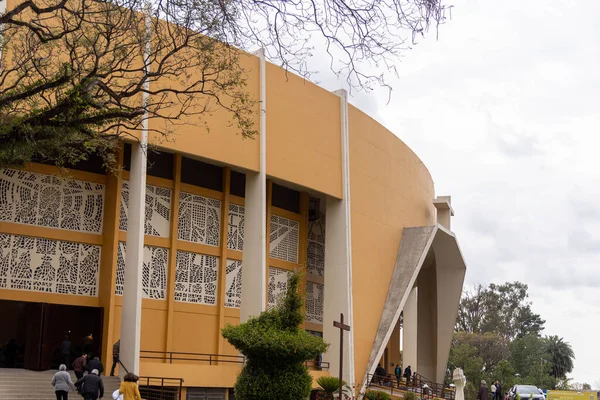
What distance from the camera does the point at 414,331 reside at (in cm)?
3262

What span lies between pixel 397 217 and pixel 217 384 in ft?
37.0

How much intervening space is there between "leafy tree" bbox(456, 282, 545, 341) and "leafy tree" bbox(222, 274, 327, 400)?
5347cm

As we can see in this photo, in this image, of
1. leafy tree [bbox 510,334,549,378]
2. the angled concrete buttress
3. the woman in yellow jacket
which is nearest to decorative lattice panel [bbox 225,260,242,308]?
the angled concrete buttress

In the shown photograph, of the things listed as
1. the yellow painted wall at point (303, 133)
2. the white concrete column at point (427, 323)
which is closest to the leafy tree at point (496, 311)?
the white concrete column at point (427, 323)

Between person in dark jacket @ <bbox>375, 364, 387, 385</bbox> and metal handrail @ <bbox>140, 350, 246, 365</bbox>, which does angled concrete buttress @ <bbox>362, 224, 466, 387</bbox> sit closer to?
person in dark jacket @ <bbox>375, 364, 387, 385</bbox>

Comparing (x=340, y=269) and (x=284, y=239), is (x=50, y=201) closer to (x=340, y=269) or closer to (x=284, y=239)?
(x=284, y=239)

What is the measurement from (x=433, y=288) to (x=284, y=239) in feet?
45.1

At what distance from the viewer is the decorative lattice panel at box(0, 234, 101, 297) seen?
2003 centimetres

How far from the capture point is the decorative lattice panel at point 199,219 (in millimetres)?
23156

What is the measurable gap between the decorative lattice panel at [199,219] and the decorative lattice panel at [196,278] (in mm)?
497

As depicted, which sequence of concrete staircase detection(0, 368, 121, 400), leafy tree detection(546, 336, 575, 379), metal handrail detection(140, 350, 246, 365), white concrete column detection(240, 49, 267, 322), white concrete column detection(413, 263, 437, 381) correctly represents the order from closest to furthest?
concrete staircase detection(0, 368, 121, 400) < metal handrail detection(140, 350, 246, 365) < white concrete column detection(240, 49, 267, 322) < white concrete column detection(413, 263, 437, 381) < leafy tree detection(546, 336, 575, 379)

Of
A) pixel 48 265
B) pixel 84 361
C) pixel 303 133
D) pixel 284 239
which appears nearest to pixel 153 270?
pixel 48 265

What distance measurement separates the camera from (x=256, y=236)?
2277cm

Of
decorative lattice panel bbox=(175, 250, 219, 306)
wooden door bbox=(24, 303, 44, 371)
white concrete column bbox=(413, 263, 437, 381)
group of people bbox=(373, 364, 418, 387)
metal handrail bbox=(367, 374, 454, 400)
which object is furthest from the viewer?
white concrete column bbox=(413, 263, 437, 381)
